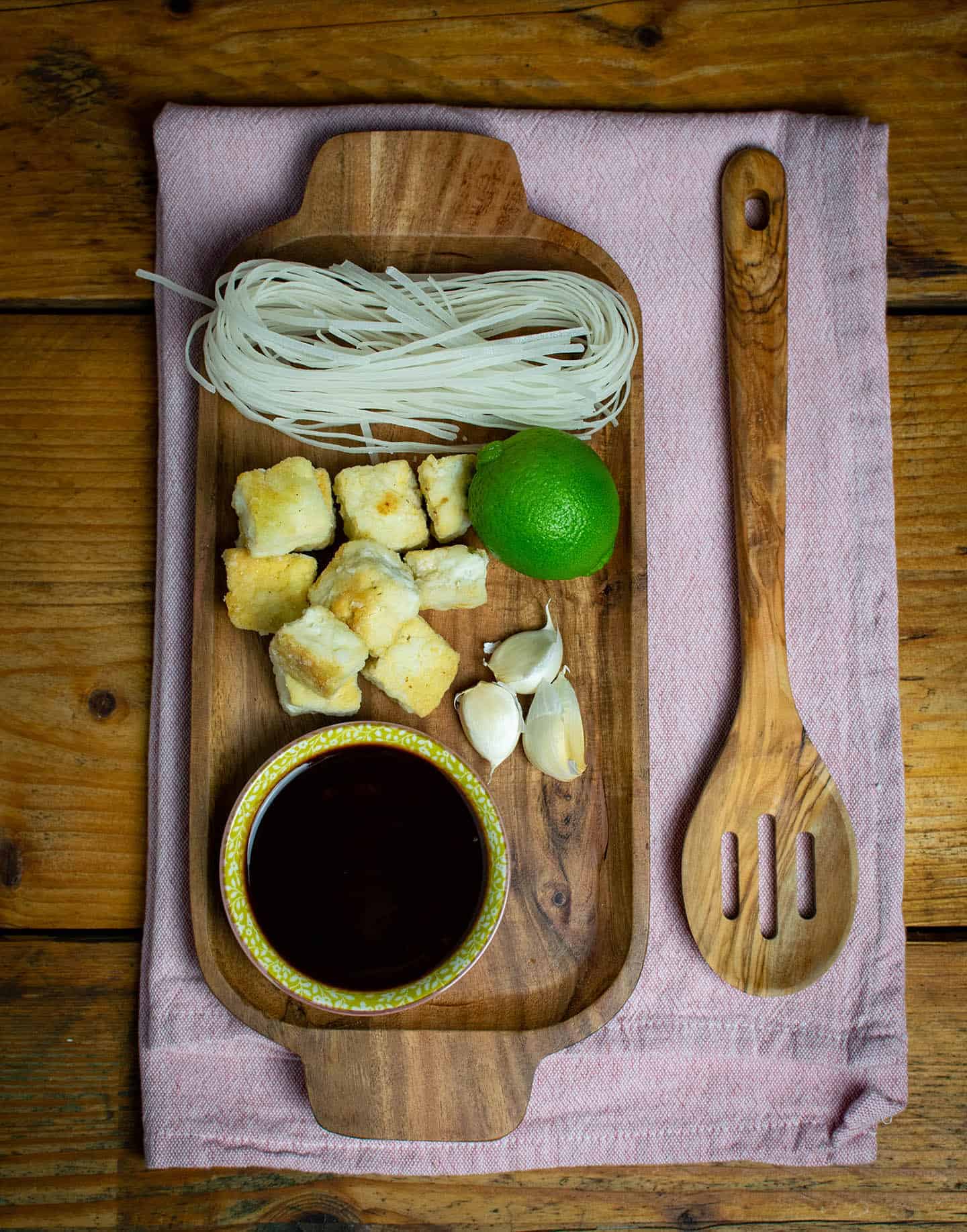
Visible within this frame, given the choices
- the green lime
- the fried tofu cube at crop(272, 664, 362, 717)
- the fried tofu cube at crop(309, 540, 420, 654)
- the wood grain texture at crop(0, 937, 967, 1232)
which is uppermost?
the green lime

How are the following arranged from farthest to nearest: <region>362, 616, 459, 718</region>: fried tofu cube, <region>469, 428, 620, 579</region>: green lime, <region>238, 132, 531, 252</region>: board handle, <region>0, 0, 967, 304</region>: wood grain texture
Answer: <region>0, 0, 967, 304</region>: wood grain texture < <region>238, 132, 531, 252</region>: board handle < <region>362, 616, 459, 718</region>: fried tofu cube < <region>469, 428, 620, 579</region>: green lime

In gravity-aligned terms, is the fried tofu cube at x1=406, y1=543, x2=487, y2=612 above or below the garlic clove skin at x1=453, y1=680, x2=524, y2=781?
above

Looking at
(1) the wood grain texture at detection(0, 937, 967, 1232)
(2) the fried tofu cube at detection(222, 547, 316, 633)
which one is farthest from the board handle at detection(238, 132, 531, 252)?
(1) the wood grain texture at detection(0, 937, 967, 1232)

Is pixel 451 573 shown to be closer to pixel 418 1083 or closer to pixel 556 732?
pixel 556 732

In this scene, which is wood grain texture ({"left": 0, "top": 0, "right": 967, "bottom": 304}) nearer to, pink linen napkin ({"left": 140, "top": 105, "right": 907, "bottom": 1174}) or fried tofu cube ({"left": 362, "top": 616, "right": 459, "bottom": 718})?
pink linen napkin ({"left": 140, "top": 105, "right": 907, "bottom": 1174})

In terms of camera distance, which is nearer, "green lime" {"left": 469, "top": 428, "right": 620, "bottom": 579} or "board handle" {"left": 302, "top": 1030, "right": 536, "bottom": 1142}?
"green lime" {"left": 469, "top": 428, "right": 620, "bottom": 579}

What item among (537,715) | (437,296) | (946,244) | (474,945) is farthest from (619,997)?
(946,244)

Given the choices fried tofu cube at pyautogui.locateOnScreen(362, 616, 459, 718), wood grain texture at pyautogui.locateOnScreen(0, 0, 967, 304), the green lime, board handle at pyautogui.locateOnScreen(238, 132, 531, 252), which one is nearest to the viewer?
the green lime

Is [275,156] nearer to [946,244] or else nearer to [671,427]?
[671,427]
